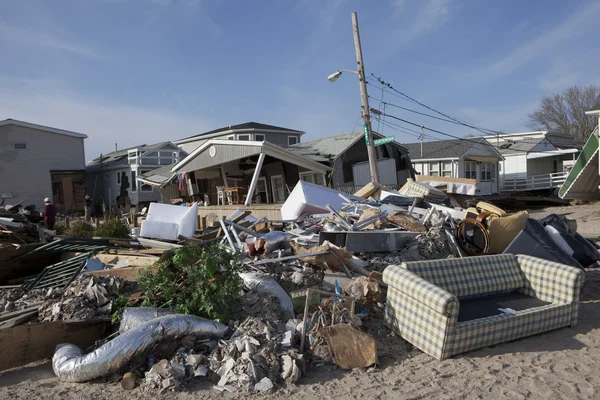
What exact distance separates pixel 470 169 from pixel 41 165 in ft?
89.8

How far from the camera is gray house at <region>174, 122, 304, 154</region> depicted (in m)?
29.8

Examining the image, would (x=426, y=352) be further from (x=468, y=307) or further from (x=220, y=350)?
(x=220, y=350)

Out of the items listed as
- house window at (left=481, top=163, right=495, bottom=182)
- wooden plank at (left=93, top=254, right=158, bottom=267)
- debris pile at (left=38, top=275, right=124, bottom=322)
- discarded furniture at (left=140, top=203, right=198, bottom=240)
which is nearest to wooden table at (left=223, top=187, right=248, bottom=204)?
discarded furniture at (left=140, top=203, right=198, bottom=240)

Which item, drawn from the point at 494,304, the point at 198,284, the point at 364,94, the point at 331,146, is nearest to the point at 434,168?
the point at 331,146

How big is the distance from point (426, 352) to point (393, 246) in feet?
9.25

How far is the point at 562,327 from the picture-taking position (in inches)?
195

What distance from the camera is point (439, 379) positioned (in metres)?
3.89

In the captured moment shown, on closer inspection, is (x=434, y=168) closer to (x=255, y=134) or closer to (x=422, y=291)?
(x=255, y=134)

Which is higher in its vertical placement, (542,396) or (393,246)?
(393,246)

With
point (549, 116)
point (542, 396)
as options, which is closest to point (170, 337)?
point (542, 396)

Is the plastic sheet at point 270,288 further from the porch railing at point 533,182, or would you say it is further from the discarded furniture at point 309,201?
the porch railing at point 533,182

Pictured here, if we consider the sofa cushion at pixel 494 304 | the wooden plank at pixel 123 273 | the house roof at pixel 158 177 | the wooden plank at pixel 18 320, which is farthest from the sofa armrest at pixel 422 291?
the house roof at pixel 158 177

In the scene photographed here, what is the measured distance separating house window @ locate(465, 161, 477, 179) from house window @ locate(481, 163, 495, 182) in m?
0.99

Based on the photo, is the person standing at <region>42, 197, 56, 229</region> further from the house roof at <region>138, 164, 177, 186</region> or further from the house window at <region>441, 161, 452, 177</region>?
the house window at <region>441, 161, 452, 177</region>
